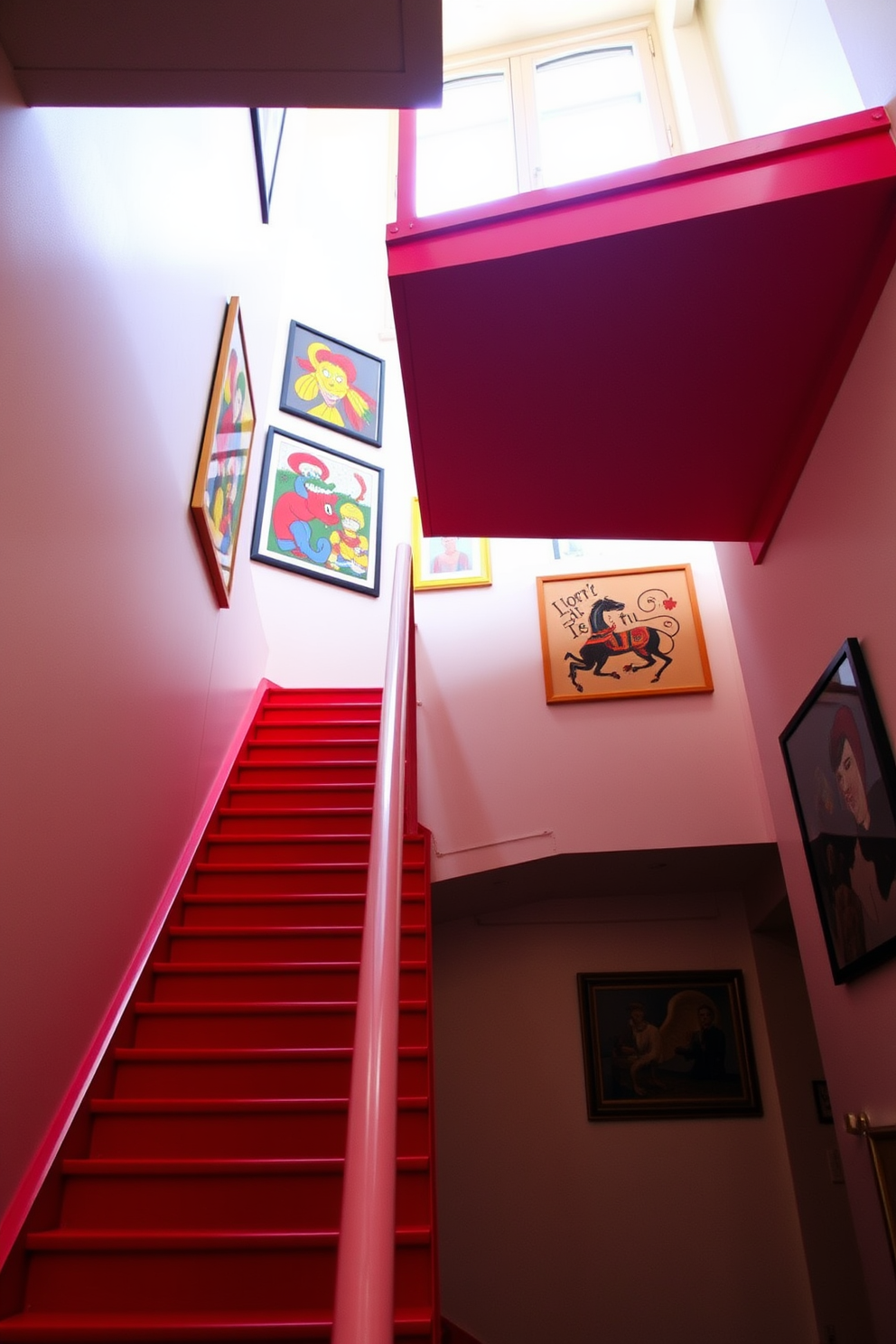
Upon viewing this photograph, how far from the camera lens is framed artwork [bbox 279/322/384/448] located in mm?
5816

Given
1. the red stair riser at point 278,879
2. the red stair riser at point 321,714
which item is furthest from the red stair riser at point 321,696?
the red stair riser at point 278,879

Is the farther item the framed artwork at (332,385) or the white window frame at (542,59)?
the framed artwork at (332,385)

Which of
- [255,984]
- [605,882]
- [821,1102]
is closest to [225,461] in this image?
[255,984]

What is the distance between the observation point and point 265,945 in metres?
2.96

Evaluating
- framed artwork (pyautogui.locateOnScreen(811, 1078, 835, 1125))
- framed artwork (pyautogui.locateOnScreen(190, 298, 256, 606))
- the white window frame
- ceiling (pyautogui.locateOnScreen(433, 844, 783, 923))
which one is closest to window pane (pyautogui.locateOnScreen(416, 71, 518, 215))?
the white window frame

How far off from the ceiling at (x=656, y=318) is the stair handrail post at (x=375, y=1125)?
1.57 metres

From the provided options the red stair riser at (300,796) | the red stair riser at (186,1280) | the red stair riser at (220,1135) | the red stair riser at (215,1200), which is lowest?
the red stair riser at (186,1280)

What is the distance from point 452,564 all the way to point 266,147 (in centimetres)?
251

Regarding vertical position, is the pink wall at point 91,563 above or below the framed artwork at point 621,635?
below

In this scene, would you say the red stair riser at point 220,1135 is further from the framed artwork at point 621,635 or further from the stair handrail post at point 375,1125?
the framed artwork at point 621,635

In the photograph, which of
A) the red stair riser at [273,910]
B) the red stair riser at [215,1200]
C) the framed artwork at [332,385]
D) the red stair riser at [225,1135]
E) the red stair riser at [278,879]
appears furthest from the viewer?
the framed artwork at [332,385]

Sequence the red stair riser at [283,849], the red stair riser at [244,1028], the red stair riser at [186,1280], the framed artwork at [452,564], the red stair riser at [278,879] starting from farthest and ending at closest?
the framed artwork at [452,564], the red stair riser at [283,849], the red stair riser at [278,879], the red stair riser at [244,1028], the red stair riser at [186,1280]

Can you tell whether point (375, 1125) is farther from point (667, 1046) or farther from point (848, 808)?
point (667, 1046)

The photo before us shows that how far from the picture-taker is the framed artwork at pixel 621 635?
4.48m
